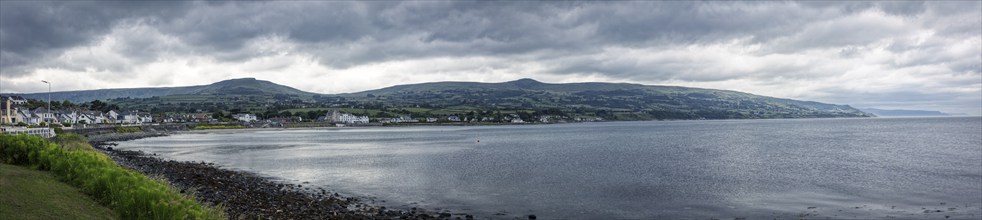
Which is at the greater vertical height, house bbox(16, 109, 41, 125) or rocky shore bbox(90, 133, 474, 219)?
house bbox(16, 109, 41, 125)

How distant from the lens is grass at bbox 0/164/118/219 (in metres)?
11.8

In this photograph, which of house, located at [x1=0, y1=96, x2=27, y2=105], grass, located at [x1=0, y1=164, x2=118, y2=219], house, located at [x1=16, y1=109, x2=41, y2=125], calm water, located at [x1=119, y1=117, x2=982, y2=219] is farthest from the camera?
house, located at [x1=16, y1=109, x2=41, y2=125]

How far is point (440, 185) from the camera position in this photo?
117ft

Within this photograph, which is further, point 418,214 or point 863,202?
point 863,202

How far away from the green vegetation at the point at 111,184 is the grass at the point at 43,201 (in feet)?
1.03

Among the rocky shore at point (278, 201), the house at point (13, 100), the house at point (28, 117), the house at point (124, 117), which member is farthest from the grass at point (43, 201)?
the house at point (124, 117)

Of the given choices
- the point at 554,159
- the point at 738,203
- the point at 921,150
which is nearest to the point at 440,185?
the point at 738,203

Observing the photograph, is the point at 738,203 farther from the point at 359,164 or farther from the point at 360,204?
the point at 359,164

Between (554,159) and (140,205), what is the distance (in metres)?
44.8

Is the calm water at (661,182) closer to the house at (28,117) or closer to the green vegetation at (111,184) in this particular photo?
the green vegetation at (111,184)

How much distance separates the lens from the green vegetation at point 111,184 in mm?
12352

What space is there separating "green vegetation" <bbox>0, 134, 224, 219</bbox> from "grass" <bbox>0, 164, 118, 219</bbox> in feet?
1.03

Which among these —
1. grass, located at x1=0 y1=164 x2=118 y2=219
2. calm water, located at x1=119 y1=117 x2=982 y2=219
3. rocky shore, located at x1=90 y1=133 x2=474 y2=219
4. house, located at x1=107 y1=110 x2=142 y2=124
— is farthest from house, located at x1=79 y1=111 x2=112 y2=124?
grass, located at x1=0 y1=164 x2=118 y2=219

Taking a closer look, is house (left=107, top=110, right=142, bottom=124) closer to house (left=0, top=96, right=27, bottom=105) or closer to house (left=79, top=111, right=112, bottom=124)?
house (left=79, top=111, right=112, bottom=124)
